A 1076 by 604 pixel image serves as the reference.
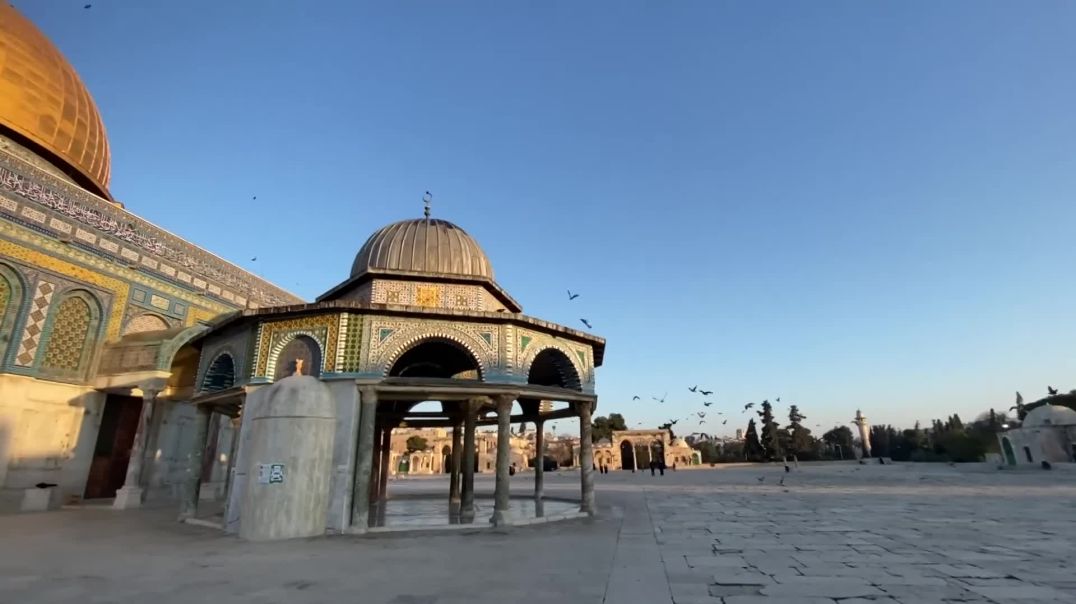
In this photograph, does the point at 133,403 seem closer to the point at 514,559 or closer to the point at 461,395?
the point at 461,395

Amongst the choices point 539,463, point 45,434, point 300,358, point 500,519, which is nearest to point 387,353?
point 300,358

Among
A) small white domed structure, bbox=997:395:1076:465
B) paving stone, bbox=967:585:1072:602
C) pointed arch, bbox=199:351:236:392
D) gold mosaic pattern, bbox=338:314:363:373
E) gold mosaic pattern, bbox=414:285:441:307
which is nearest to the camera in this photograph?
paving stone, bbox=967:585:1072:602

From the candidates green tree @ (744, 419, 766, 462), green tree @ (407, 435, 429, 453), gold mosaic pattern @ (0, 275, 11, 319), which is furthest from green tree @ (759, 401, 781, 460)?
gold mosaic pattern @ (0, 275, 11, 319)

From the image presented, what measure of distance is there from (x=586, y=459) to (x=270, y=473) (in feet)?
23.5

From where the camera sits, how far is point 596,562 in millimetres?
6727

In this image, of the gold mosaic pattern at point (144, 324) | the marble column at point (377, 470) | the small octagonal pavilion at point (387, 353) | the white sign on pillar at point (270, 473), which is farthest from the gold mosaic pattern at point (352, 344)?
the gold mosaic pattern at point (144, 324)

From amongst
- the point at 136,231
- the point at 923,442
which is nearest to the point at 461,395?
the point at 136,231

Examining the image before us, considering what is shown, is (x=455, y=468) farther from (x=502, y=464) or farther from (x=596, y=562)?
(x=596, y=562)

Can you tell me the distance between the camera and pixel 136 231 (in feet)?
62.3

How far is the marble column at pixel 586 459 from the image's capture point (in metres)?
12.3

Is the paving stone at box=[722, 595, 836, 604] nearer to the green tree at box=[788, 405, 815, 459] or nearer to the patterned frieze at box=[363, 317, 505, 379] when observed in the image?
the patterned frieze at box=[363, 317, 505, 379]

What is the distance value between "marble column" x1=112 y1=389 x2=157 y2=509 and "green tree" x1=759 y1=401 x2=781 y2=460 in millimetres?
63574

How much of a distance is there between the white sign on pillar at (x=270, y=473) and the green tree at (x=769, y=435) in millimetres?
64720

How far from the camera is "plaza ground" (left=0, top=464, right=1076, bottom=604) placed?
5.06 meters
